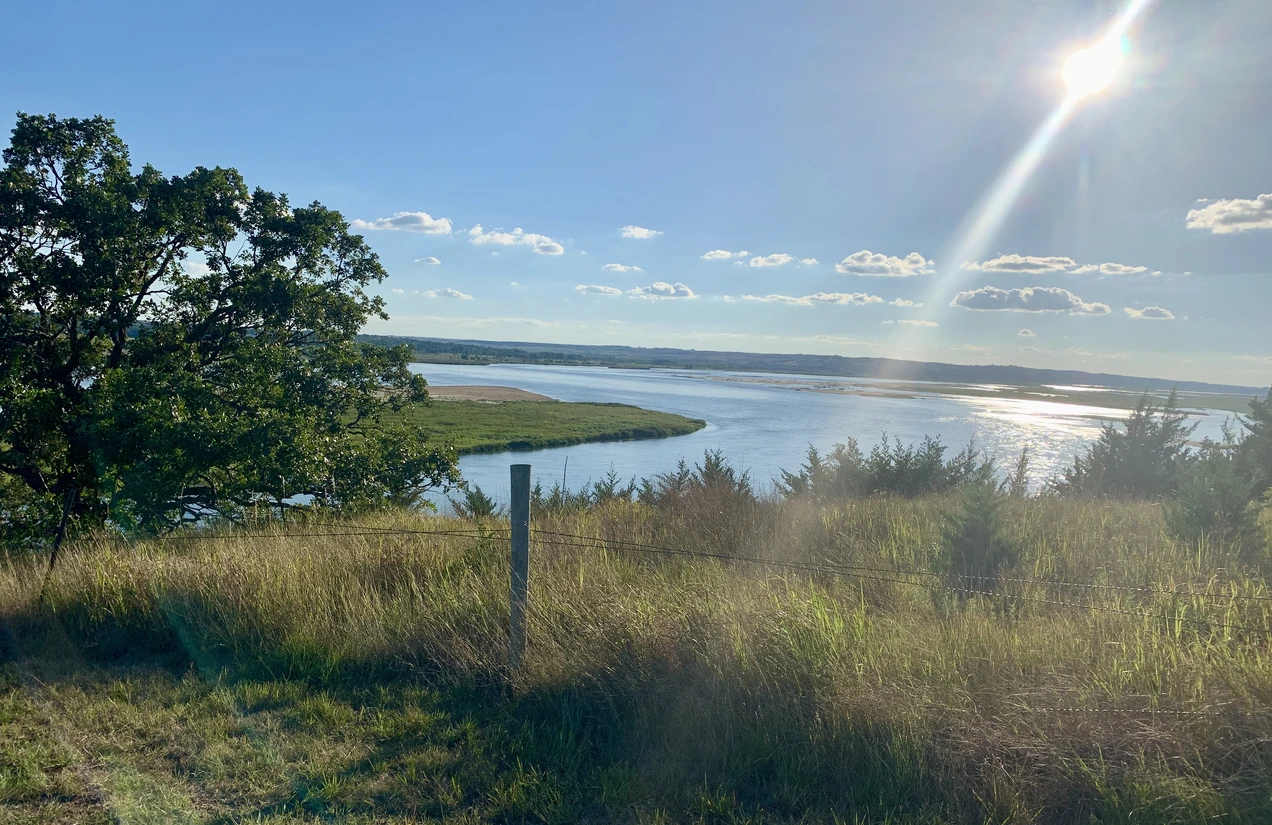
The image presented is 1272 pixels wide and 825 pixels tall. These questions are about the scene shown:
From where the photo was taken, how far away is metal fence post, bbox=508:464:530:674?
438 centimetres

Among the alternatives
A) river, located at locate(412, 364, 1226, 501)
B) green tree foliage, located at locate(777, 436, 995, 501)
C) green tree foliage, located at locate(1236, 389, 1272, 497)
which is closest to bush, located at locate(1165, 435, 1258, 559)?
green tree foliage, located at locate(1236, 389, 1272, 497)

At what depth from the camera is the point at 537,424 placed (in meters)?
49.0

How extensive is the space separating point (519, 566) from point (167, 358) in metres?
7.41

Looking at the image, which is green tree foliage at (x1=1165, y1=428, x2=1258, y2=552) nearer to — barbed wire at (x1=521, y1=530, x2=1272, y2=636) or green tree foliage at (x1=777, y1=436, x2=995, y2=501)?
barbed wire at (x1=521, y1=530, x2=1272, y2=636)

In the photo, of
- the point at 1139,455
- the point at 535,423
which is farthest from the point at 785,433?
the point at 1139,455

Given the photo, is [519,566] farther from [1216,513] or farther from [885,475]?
[885,475]

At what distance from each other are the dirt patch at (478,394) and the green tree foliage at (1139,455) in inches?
1985

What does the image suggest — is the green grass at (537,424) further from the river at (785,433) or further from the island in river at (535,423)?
the river at (785,433)

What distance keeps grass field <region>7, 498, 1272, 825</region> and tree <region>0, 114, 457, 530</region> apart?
290 cm

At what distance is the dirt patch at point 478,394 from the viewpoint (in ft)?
214

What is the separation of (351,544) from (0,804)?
3.14m

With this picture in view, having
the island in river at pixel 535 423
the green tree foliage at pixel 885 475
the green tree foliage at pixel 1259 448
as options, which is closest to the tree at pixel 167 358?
the green tree foliage at pixel 885 475

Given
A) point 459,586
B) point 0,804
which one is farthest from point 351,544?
→ point 0,804

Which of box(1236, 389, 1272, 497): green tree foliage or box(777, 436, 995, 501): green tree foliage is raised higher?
box(1236, 389, 1272, 497): green tree foliage
